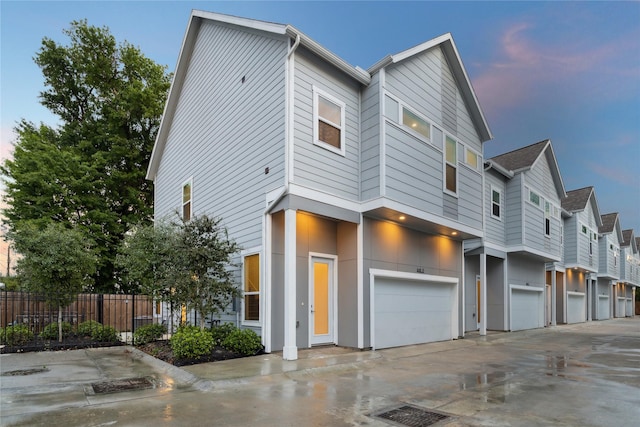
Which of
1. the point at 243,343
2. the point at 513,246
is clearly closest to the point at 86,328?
the point at 243,343

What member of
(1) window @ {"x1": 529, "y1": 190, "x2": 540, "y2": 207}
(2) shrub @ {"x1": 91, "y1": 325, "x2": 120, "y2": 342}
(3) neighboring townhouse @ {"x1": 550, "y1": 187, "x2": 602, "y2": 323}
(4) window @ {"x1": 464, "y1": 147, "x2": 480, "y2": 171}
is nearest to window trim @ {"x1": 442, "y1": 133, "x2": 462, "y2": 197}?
(4) window @ {"x1": 464, "y1": 147, "x2": 480, "y2": 171}

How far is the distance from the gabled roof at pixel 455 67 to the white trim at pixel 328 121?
1.35m

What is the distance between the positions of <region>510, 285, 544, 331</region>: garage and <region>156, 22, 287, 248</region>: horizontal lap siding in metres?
12.5

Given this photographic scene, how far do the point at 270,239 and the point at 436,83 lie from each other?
7133 mm

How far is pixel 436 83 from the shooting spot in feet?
40.5

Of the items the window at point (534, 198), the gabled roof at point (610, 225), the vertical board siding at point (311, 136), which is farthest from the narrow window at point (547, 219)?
the gabled roof at point (610, 225)

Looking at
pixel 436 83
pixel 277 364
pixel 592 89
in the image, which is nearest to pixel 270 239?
pixel 277 364

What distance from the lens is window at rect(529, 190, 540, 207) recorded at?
703 inches

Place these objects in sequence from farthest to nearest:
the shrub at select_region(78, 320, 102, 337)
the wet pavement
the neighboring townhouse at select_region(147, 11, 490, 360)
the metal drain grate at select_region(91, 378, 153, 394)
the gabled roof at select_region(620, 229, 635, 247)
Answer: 1. the gabled roof at select_region(620, 229, 635, 247)
2. the shrub at select_region(78, 320, 102, 337)
3. the neighboring townhouse at select_region(147, 11, 490, 360)
4. the metal drain grate at select_region(91, 378, 153, 394)
5. the wet pavement

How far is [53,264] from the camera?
1084 cm

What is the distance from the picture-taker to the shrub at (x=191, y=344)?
8.13m

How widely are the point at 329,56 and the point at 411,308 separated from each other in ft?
23.4

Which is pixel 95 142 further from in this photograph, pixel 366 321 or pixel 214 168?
pixel 366 321

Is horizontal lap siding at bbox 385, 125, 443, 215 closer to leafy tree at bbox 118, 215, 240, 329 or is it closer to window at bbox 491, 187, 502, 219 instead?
leafy tree at bbox 118, 215, 240, 329
